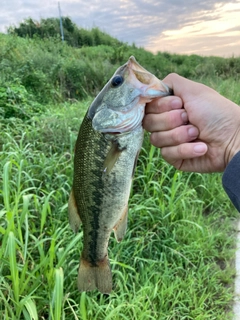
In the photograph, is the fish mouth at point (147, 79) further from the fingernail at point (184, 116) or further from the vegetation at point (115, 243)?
the vegetation at point (115, 243)

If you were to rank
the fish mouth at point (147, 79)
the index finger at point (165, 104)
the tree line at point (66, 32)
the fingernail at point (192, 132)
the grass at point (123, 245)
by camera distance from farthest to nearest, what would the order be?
the tree line at point (66, 32)
the grass at point (123, 245)
the fingernail at point (192, 132)
the index finger at point (165, 104)
the fish mouth at point (147, 79)

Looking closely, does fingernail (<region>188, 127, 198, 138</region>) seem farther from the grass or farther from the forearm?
the grass

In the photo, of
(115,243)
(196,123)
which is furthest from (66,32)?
(196,123)

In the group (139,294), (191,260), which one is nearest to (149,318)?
(139,294)

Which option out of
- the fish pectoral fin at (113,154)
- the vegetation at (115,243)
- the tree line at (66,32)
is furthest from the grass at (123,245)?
the tree line at (66,32)

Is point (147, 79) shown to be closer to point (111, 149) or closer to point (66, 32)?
point (111, 149)

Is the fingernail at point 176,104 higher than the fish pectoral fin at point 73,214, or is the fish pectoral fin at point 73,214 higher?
the fingernail at point 176,104

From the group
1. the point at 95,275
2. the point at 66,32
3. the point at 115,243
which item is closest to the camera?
the point at 95,275

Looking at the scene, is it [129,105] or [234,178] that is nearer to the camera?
[129,105]
